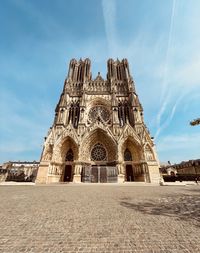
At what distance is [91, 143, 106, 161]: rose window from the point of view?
20.6m

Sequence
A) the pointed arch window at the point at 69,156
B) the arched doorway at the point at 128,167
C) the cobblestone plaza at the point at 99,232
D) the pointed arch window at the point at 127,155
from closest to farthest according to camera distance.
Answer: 1. the cobblestone plaza at the point at 99,232
2. the arched doorway at the point at 128,167
3. the pointed arch window at the point at 127,155
4. the pointed arch window at the point at 69,156

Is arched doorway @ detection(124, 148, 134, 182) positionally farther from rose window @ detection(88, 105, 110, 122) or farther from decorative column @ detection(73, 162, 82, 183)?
rose window @ detection(88, 105, 110, 122)

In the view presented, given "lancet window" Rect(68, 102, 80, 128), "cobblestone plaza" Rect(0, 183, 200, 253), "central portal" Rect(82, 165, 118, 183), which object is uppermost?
"lancet window" Rect(68, 102, 80, 128)

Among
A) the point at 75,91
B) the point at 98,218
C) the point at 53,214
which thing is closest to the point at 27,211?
the point at 53,214

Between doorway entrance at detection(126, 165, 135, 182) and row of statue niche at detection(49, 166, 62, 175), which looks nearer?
row of statue niche at detection(49, 166, 62, 175)

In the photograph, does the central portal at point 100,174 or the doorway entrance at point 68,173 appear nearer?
the central portal at point 100,174

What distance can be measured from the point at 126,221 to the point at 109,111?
23.3 metres

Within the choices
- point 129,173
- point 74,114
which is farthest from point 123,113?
point 129,173

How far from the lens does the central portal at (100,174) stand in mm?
17453

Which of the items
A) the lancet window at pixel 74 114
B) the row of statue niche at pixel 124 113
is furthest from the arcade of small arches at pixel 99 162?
the row of statue niche at pixel 124 113

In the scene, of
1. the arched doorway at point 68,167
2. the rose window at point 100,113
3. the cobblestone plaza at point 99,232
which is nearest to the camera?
the cobblestone plaza at point 99,232

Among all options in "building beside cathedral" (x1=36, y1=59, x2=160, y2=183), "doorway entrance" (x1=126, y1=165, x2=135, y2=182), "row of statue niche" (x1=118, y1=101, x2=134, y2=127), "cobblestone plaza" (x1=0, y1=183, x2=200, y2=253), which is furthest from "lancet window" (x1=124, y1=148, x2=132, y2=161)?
"cobblestone plaza" (x1=0, y1=183, x2=200, y2=253)

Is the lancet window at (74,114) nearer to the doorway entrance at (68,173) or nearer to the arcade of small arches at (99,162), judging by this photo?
the arcade of small arches at (99,162)

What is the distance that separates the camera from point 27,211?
403 cm
